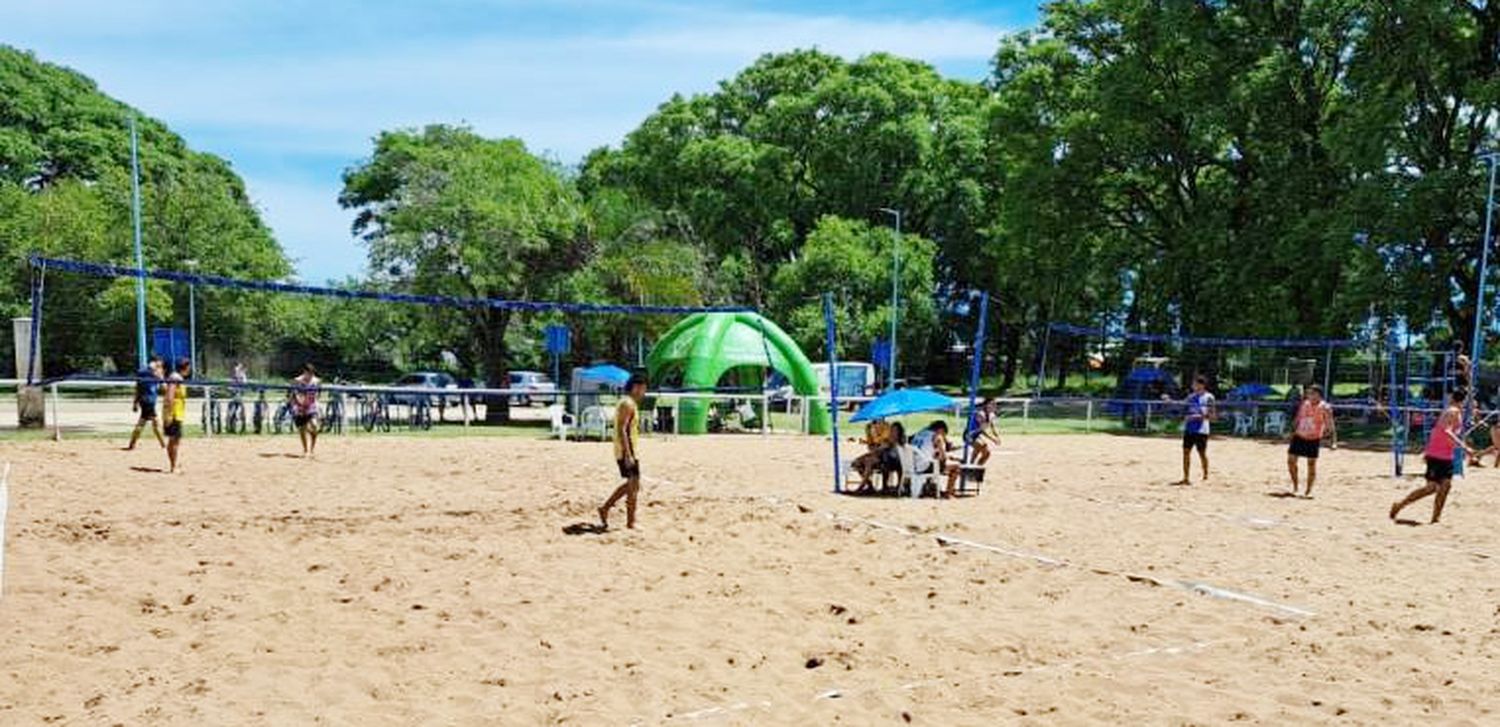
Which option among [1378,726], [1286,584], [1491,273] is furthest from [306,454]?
[1491,273]

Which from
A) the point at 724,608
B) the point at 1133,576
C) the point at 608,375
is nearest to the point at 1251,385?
the point at 608,375

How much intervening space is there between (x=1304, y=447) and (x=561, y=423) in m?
12.9

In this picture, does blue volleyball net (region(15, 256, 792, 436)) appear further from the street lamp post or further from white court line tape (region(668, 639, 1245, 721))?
white court line tape (region(668, 639, 1245, 721))

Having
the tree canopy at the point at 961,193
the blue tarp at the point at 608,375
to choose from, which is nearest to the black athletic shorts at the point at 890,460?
the blue tarp at the point at 608,375

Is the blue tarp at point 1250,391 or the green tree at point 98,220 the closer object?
the green tree at point 98,220

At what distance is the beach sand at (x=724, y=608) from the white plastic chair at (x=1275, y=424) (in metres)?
16.9

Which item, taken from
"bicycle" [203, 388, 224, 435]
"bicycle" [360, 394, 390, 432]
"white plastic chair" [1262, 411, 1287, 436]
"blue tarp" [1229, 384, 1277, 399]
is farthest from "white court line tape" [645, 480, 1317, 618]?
"blue tarp" [1229, 384, 1277, 399]

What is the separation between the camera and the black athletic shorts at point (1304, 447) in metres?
15.3

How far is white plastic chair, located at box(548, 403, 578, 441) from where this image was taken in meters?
22.8

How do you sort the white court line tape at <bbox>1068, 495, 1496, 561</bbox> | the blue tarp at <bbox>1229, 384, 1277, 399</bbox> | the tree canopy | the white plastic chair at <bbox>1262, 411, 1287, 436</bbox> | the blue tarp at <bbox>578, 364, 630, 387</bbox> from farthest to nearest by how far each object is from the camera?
1. the blue tarp at <bbox>1229, 384, 1277, 399</bbox>
2. the white plastic chair at <bbox>1262, 411, 1287, 436</bbox>
3. the tree canopy
4. the blue tarp at <bbox>578, 364, 630, 387</bbox>
5. the white court line tape at <bbox>1068, 495, 1496, 561</bbox>

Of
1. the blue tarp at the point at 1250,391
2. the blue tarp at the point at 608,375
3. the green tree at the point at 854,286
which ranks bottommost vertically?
the blue tarp at the point at 1250,391

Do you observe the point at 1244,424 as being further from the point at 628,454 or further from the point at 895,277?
the point at 628,454

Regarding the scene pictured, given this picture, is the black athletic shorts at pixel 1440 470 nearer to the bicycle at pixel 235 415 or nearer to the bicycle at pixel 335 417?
the bicycle at pixel 335 417

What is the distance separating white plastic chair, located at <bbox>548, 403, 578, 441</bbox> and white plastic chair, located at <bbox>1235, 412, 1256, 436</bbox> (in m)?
16.7
